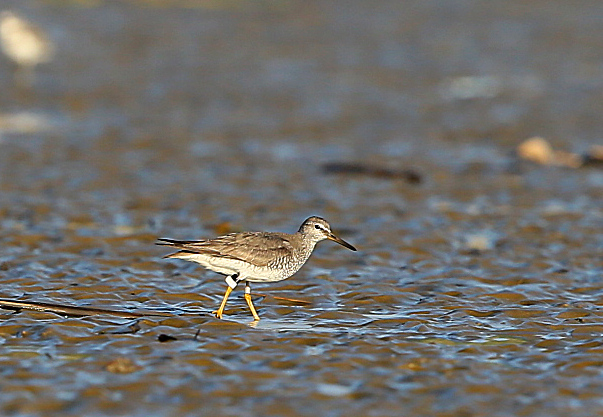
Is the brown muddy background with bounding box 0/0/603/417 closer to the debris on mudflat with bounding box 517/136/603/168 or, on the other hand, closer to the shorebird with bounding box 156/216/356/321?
the debris on mudflat with bounding box 517/136/603/168

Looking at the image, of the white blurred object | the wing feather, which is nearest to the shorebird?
the wing feather

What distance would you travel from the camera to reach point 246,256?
8891 mm

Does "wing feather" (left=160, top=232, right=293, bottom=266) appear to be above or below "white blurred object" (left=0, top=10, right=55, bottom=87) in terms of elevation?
below

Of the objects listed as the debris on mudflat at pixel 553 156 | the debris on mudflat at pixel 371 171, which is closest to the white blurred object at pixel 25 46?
the debris on mudflat at pixel 371 171

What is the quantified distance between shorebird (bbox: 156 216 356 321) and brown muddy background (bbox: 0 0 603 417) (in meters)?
0.39

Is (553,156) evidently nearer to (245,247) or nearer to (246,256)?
(245,247)

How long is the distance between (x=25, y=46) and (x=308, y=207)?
41.7ft

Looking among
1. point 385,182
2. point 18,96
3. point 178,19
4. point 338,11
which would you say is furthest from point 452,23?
point 385,182

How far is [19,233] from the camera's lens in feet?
38.2

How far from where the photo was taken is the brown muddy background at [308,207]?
7.24 m

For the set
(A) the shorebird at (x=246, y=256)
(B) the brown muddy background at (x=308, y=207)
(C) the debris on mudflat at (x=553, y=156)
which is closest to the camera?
(B) the brown muddy background at (x=308, y=207)

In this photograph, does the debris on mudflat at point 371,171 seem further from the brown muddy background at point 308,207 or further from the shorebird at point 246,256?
the shorebird at point 246,256

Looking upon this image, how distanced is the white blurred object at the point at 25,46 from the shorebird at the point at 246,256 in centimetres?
1465

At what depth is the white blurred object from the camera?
77.6ft
